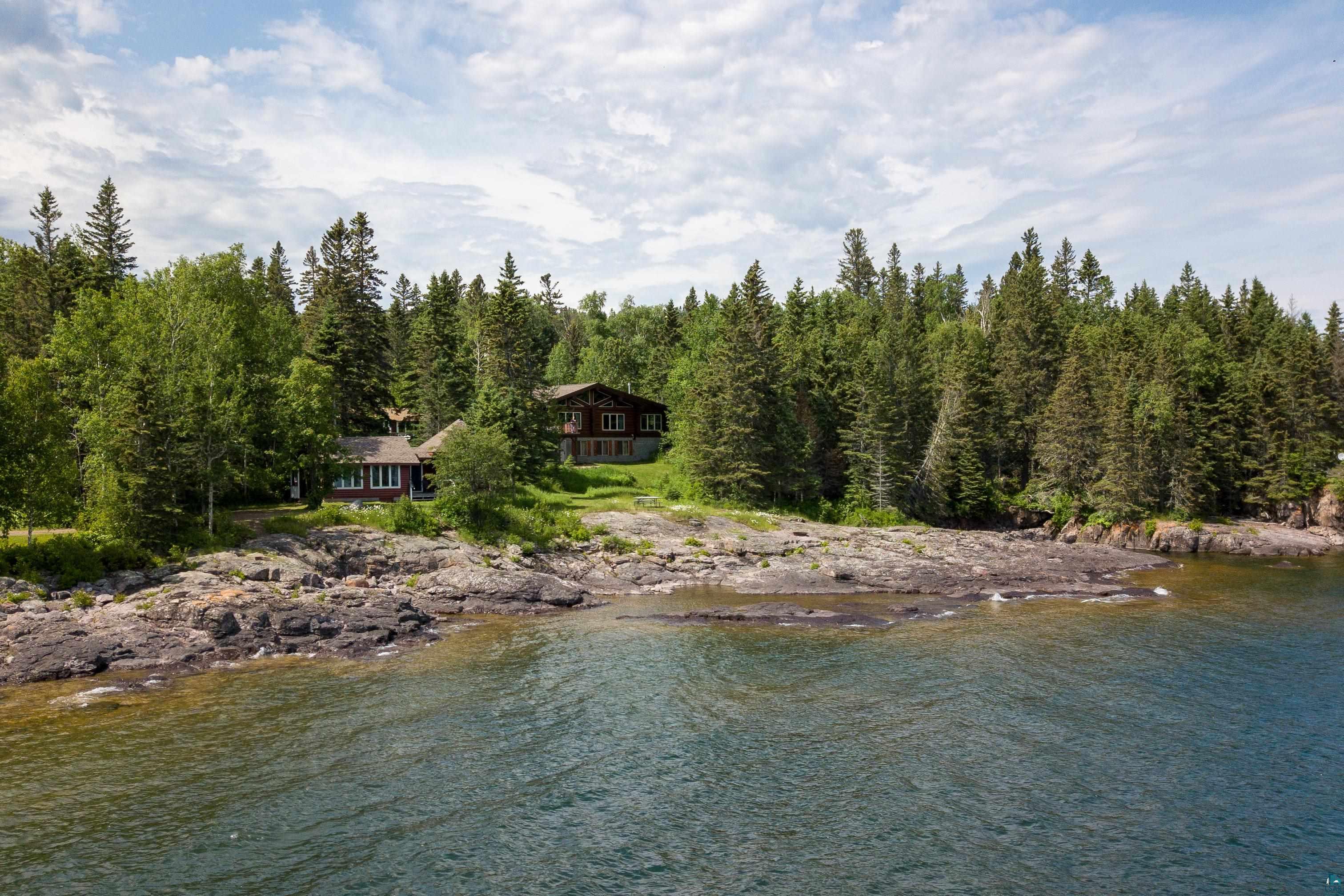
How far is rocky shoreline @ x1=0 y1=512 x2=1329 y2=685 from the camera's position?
30984 mm

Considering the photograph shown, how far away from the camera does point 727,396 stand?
6372 cm

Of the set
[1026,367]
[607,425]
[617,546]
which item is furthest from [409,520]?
[1026,367]

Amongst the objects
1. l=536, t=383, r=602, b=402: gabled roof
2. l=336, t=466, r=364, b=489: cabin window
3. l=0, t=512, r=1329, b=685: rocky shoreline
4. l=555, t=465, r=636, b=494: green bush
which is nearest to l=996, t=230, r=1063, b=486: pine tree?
l=0, t=512, r=1329, b=685: rocky shoreline

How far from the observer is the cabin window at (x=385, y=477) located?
188ft

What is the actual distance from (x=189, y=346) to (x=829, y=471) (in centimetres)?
4849

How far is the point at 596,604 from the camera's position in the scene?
137ft

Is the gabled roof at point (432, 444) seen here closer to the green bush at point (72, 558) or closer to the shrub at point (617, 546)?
the shrub at point (617, 546)

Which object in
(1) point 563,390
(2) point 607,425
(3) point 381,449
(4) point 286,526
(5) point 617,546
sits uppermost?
(1) point 563,390

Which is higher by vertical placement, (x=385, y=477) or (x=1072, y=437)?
(x=1072, y=437)

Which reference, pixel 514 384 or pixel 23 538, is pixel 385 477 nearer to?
pixel 514 384

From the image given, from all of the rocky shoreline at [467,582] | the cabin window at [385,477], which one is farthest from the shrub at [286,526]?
the cabin window at [385,477]

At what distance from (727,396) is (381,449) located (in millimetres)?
26655

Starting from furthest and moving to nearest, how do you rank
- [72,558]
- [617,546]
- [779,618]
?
[617,546] → [779,618] → [72,558]

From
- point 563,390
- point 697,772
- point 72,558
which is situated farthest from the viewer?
point 563,390
